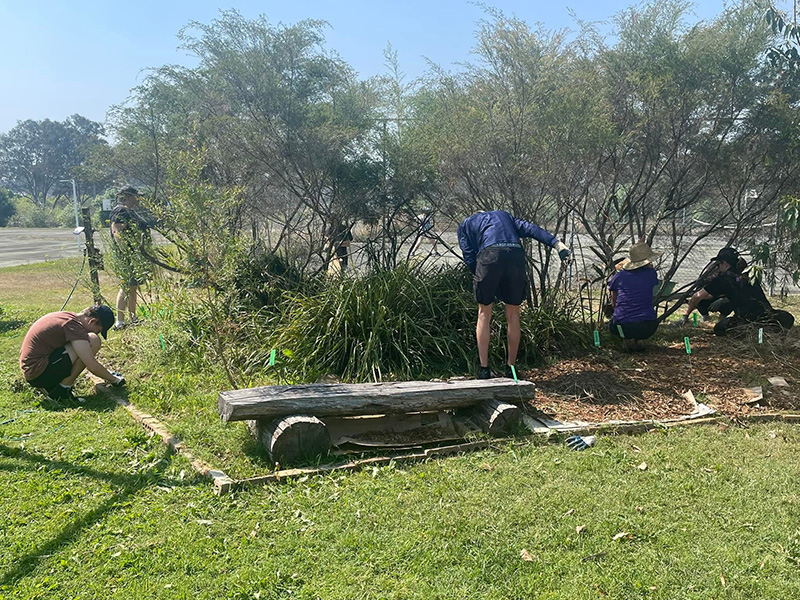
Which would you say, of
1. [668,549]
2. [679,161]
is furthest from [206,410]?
[679,161]

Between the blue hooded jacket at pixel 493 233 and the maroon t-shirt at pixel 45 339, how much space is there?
11.0ft

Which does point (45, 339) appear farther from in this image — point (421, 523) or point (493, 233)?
point (493, 233)

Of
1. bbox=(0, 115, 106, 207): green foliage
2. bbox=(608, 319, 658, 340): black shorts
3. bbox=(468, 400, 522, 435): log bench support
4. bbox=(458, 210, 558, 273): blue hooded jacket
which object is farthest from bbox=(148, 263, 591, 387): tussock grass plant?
bbox=(0, 115, 106, 207): green foliage

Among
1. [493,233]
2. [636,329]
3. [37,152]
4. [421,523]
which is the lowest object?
[421,523]

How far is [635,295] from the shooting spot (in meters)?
6.10

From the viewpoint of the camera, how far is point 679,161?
6.86 m

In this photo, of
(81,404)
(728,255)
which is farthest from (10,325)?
(728,255)

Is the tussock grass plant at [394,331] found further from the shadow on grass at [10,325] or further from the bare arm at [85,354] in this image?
the shadow on grass at [10,325]

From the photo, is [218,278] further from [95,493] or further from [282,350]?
[95,493]

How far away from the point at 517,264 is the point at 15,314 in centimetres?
760

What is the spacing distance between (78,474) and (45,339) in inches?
70.3

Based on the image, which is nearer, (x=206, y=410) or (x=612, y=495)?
(x=612, y=495)

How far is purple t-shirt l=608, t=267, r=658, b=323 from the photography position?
611 centimetres

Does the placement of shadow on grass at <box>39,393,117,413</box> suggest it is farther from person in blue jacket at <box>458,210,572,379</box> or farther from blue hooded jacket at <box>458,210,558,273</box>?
blue hooded jacket at <box>458,210,558,273</box>
